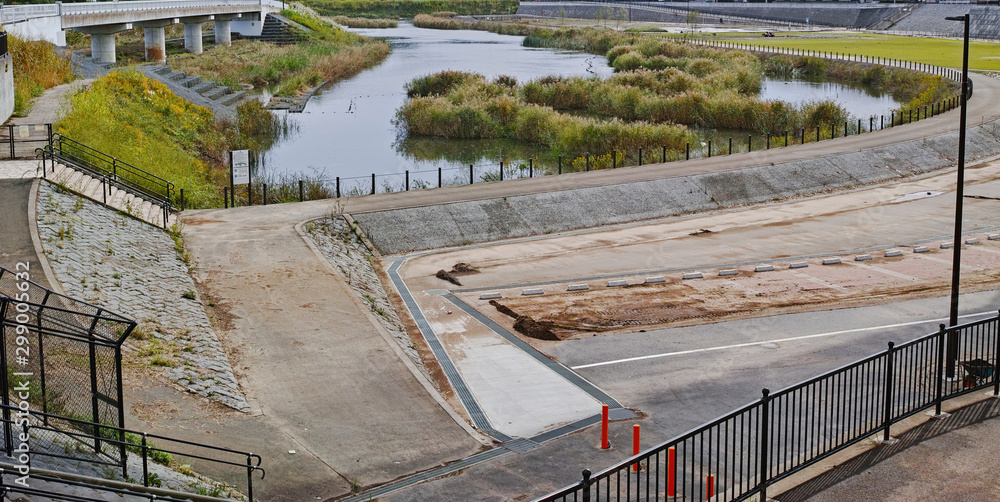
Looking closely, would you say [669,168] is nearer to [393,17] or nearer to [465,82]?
[465,82]

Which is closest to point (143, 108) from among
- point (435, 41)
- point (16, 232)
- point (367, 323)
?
point (16, 232)

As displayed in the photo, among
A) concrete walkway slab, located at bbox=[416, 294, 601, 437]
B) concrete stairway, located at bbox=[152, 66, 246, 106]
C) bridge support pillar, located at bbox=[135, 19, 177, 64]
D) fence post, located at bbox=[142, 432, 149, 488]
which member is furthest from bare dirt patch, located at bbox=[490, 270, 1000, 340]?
Result: bridge support pillar, located at bbox=[135, 19, 177, 64]

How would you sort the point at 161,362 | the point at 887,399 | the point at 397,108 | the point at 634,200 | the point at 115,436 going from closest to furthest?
the point at 115,436
the point at 887,399
the point at 161,362
the point at 634,200
the point at 397,108

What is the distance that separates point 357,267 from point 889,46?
285ft

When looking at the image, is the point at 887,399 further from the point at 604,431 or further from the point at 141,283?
the point at 141,283

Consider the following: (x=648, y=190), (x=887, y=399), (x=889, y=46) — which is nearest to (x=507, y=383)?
(x=887, y=399)

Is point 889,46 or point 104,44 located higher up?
point 889,46

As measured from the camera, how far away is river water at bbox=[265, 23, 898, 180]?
4416 cm

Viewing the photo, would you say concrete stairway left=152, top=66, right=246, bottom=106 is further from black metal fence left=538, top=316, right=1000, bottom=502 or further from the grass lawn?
the grass lawn

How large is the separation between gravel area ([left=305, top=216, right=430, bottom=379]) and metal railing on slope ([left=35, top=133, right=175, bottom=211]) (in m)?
4.40

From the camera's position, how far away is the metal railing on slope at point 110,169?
2655cm

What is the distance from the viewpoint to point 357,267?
1014 inches

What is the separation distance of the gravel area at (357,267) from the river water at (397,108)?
40.3ft

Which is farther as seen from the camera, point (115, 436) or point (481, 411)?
point (481, 411)
